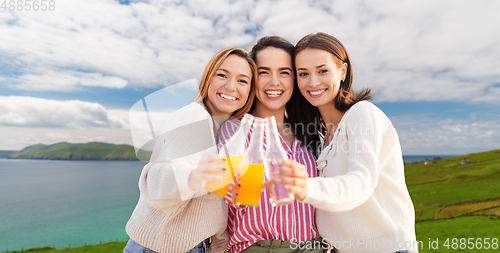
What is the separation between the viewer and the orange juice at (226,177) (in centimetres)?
167

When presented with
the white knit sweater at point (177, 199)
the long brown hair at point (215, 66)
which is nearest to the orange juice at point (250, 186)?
the white knit sweater at point (177, 199)

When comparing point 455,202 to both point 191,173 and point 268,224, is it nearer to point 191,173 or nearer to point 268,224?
point 268,224

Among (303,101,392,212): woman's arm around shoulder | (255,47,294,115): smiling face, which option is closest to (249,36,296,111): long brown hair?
(255,47,294,115): smiling face

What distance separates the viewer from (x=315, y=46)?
3.20 metres

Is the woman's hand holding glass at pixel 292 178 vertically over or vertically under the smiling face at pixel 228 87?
under

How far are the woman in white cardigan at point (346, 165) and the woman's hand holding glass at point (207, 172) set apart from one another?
347 millimetres

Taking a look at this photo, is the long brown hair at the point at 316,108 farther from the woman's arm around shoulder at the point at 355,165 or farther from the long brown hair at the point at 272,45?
the woman's arm around shoulder at the point at 355,165

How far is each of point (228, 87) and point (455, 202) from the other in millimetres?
24764

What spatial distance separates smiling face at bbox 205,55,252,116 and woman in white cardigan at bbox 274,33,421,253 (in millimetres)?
746

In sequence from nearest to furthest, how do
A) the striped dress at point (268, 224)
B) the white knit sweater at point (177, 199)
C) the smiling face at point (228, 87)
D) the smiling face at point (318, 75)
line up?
the white knit sweater at point (177, 199) < the striped dress at point (268, 224) < the smiling face at point (228, 87) < the smiling face at point (318, 75)

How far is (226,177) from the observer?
66.9 inches

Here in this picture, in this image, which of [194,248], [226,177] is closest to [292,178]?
[226,177]

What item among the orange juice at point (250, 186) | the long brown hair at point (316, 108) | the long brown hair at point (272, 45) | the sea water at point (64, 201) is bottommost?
the sea water at point (64, 201)

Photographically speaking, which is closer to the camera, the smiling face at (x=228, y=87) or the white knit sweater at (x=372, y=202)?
the white knit sweater at (x=372, y=202)
